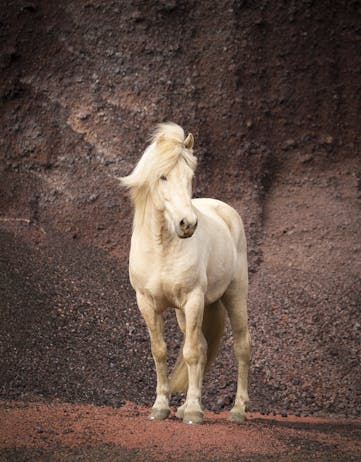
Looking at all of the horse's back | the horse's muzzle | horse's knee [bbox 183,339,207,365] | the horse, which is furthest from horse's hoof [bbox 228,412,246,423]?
the horse's muzzle

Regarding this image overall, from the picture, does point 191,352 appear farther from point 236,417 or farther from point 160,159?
point 160,159

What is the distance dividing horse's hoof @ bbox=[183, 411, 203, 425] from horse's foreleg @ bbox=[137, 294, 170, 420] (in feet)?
0.86

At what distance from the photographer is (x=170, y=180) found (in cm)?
656

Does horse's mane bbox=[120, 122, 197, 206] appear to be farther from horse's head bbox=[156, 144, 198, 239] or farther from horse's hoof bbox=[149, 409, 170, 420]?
horse's hoof bbox=[149, 409, 170, 420]

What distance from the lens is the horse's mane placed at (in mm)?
6625

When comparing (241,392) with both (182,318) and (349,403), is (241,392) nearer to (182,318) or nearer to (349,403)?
(182,318)

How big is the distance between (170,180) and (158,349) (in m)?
1.40

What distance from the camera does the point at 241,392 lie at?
25.0ft

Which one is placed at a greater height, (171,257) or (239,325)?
(171,257)

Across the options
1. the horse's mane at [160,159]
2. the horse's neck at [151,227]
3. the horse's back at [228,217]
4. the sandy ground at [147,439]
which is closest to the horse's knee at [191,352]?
the sandy ground at [147,439]

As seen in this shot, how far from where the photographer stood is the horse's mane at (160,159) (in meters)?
6.62

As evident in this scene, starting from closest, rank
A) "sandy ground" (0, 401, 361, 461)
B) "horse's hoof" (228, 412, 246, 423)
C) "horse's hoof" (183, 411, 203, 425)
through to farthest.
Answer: "sandy ground" (0, 401, 361, 461), "horse's hoof" (183, 411, 203, 425), "horse's hoof" (228, 412, 246, 423)

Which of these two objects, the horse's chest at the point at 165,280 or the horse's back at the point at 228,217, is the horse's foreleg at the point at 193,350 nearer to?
the horse's chest at the point at 165,280

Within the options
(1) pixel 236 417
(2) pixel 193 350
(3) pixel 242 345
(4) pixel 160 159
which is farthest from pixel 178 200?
(1) pixel 236 417
